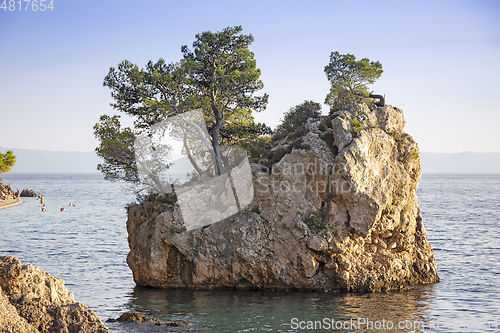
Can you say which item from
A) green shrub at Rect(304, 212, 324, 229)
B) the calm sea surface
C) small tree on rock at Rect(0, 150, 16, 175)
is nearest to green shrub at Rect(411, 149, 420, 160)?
green shrub at Rect(304, 212, 324, 229)

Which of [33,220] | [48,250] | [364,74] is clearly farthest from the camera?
[33,220]

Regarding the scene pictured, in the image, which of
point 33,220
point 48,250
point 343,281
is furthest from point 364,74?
point 33,220

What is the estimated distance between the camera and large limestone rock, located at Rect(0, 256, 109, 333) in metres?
9.04

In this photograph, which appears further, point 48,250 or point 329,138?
point 48,250

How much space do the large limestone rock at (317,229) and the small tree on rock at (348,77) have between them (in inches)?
138

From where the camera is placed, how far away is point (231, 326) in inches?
686

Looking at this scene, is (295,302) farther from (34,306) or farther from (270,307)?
(34,306)

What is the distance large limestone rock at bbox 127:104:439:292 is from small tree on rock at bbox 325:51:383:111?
11.5ft

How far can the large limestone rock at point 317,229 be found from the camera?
22094mm

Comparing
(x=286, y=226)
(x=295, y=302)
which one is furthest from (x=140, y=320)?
(x=286, y=226)

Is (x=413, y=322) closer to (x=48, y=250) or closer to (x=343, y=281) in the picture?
(x=343, y=281)

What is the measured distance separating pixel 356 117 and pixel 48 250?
95.9 feet

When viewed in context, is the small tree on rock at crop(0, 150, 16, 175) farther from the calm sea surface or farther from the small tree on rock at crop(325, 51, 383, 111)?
the small tree on rock at crop(325, 51, 383, 111)

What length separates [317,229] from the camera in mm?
22172
